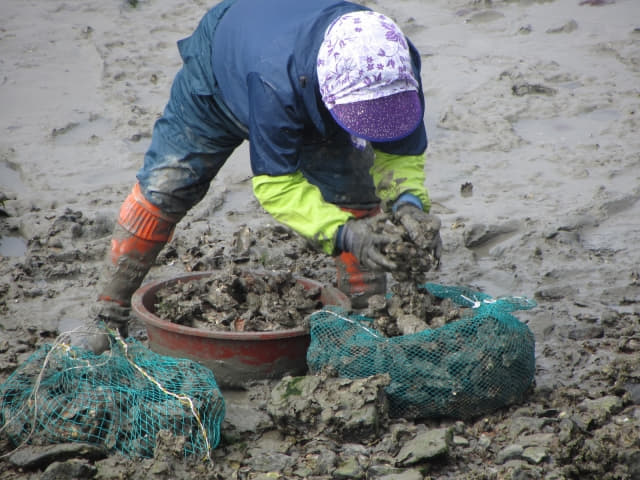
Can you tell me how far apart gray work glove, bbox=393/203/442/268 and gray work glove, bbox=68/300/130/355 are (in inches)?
60.2

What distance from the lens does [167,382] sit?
11.2 ft

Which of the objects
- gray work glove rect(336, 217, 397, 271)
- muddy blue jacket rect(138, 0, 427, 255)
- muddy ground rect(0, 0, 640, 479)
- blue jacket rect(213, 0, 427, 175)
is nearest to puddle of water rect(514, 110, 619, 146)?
muddy ground rect(0, 0, 640, 479)

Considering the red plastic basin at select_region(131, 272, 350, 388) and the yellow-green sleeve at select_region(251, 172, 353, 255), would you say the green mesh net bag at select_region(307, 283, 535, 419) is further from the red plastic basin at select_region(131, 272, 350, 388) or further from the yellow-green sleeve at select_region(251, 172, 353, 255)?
the yellow-green sleeve at select_region(251, 172, 353, 255)

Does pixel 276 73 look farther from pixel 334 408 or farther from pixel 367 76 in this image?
pixel 334 408

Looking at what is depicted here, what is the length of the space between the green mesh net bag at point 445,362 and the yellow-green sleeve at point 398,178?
27.7 inches

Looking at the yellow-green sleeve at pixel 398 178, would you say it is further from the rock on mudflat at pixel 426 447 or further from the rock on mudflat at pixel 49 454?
the rock on mudflat at pixel 49 454

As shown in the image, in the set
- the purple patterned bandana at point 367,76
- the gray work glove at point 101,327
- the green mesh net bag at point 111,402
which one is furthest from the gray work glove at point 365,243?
the gray work glove at point 101,327

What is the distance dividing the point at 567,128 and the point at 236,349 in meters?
4.42

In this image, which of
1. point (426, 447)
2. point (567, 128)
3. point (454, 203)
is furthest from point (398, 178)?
point (567, 128)

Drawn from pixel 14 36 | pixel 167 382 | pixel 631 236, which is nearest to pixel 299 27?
pixel 167 382

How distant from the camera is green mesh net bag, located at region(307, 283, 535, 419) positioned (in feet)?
11.0

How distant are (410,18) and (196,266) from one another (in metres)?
5.19

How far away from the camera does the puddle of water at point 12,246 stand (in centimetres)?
552

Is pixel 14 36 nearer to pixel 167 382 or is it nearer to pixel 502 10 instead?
pixel 502 10
